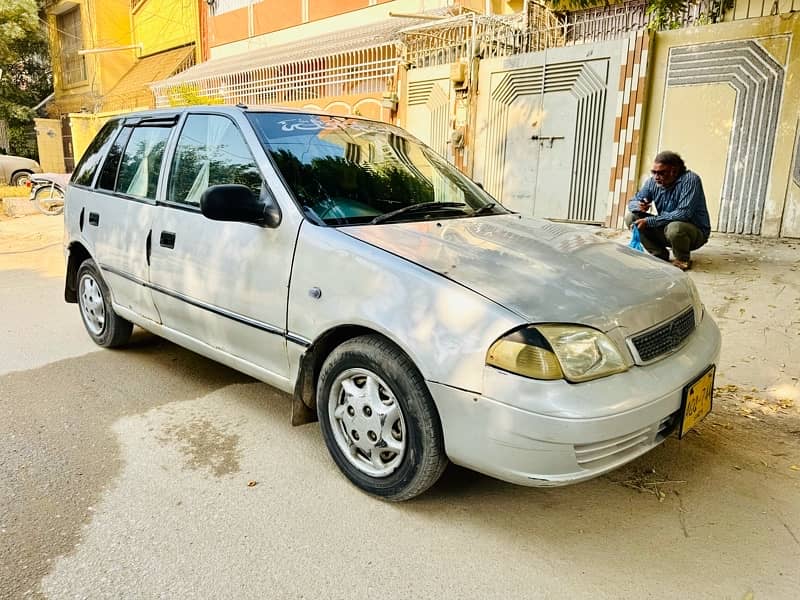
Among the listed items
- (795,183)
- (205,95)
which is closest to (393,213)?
(795,183)

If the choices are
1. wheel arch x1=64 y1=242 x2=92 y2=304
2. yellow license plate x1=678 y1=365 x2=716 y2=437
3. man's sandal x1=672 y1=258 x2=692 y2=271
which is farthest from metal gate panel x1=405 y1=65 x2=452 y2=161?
yellow license plate x1=678 y1=365 x2=716 y2=437

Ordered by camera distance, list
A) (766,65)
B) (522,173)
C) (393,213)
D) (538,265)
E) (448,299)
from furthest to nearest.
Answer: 1. (522,173)
2. (766,65)
3. (393,213)
4. (538,265)
5. (448,299)

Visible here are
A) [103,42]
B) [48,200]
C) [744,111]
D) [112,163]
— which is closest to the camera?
[112,163]

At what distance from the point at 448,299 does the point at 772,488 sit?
1823 millimetres

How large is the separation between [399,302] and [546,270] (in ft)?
2.14

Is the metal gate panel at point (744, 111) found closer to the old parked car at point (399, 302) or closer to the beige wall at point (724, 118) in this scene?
the beige wall at point (724, 118)

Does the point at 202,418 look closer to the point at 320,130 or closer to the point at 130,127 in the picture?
the point at 320,130

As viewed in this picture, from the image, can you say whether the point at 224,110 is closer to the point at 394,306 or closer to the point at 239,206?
the point at 239,206

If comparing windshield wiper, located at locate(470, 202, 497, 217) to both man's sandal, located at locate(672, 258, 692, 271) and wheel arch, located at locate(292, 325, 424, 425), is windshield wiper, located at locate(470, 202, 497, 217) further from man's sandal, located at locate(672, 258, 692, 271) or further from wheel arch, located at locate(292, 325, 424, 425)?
man's sandal, located at locate(672, 258, 692, 271)

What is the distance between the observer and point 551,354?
7.09 feet

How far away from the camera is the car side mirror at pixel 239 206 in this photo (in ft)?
9.08

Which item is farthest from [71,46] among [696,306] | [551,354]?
[551,354]

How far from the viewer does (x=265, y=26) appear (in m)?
17.4

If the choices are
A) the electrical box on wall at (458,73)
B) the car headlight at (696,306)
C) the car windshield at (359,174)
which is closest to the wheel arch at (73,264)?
the car windshield at (359,174)
